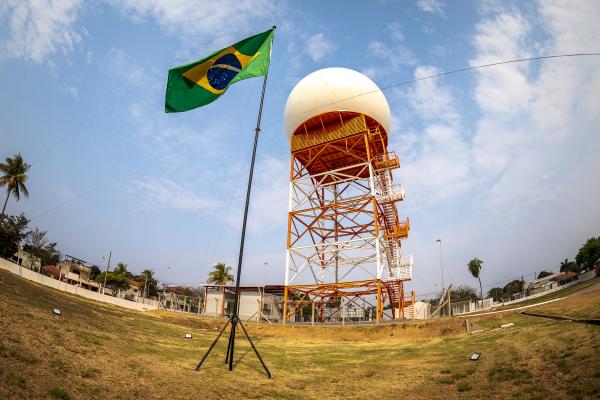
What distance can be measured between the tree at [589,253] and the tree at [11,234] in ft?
291

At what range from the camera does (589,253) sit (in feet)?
213

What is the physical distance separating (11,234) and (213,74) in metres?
52.2

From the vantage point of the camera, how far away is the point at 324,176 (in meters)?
42.6

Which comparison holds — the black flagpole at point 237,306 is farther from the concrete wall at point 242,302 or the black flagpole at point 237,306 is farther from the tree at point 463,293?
the tree at point 463,293

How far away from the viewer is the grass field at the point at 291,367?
30.6 ft

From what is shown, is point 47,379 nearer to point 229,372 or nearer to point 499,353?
point 229,372

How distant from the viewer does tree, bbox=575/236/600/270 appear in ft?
208

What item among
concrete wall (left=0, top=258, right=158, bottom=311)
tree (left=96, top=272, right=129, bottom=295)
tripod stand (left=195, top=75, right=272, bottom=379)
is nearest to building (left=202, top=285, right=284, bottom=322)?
concrete wall (left=0, top=258, right=158, bottom=311)

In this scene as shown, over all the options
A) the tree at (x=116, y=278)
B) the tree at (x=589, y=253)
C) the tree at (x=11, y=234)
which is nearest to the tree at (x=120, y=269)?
the tree at (x=116, y=278)

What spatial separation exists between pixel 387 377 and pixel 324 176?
30032 mm

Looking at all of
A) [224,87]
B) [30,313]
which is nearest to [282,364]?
[30,313]

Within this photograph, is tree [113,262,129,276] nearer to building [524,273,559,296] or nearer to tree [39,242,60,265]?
tree [39,242,60,265]

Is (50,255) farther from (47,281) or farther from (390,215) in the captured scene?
(390,215)

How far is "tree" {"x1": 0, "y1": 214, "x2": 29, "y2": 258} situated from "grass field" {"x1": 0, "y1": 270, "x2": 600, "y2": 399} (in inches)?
1769
